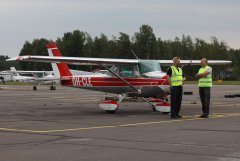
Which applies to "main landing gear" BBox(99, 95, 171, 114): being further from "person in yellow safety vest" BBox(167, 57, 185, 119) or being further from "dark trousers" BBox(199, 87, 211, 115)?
"dark trousers" BBox(199, 87, 211, 115)

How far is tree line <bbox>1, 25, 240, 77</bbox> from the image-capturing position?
114062mm

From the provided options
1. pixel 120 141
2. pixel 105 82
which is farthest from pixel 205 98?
pixel 120 141

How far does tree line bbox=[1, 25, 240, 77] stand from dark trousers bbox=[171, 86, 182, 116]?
9278 centimetres

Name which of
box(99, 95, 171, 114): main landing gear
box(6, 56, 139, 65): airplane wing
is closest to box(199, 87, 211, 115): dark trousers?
box(99, 95, 171, 114): main landing gear

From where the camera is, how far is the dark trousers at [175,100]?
15325mm

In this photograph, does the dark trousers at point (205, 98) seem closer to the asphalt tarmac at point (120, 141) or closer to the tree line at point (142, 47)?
the asphalt tarmac at point (120, 141)

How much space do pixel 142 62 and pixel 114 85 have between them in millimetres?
1638

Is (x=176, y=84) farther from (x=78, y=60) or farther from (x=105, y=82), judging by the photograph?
(x=78, y=60)

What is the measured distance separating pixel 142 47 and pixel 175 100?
A: 328 feet

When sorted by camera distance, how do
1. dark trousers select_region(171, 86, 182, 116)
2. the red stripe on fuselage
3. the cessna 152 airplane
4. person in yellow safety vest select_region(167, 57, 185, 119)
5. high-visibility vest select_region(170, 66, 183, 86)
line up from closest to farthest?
dark trousers select_region(171, 86, 182, 116), person in yellow safety vest select_region(167, 57, 185, 119), high-visibility vest select_region(170, 66, 183, 86), the cessna 152 airplane, the red stripe on fuselage

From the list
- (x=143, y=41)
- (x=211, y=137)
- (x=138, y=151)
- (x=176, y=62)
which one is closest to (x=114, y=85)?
(x=176, y=62)

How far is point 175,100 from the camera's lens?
50.9ft

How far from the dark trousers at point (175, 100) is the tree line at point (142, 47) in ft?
304

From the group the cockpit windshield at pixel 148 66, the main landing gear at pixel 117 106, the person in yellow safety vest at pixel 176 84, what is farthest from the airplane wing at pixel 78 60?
the person in yellow safety vest at pixel 176 84
